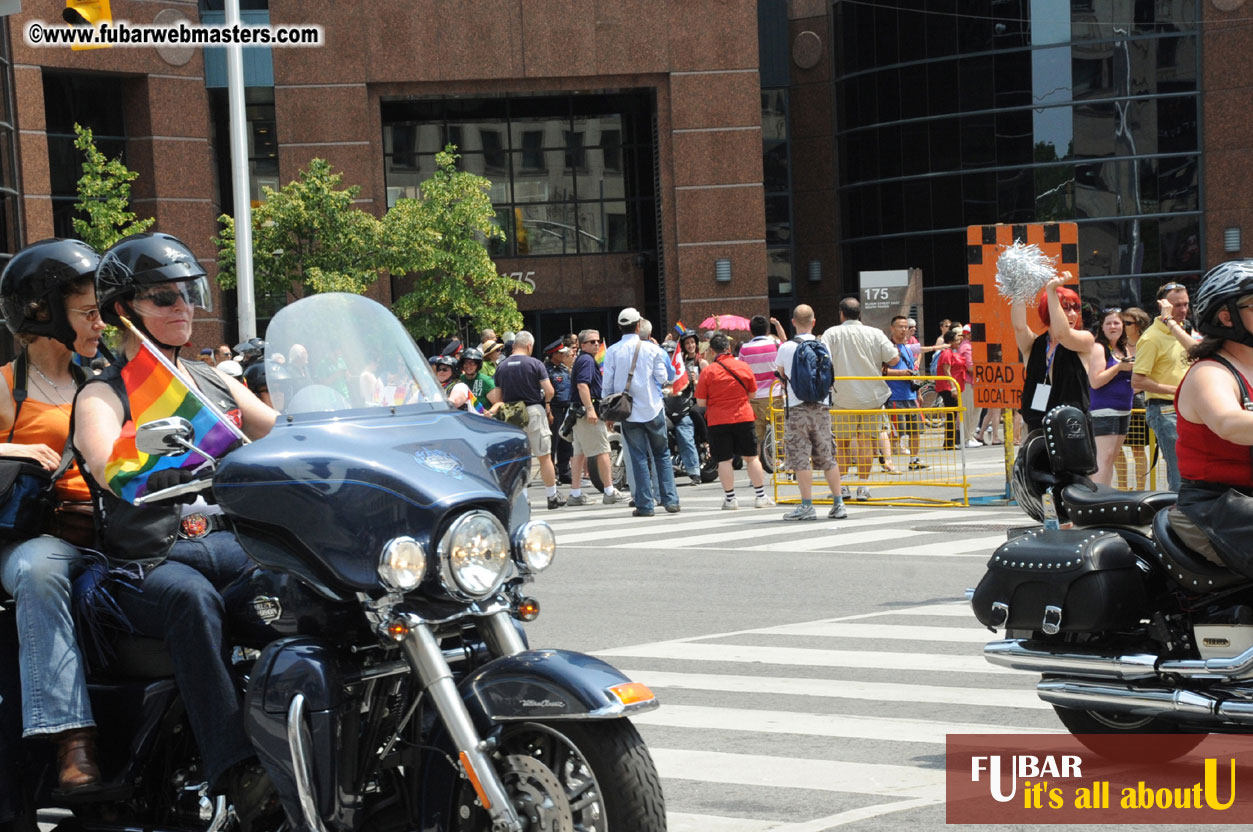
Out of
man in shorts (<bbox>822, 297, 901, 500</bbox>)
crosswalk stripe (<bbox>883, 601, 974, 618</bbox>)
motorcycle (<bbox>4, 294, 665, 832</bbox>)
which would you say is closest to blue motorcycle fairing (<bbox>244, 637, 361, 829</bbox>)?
motorcycle (<bbox>4, 294, 665, 832</bbox>)

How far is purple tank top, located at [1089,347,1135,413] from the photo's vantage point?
13219 millimetres

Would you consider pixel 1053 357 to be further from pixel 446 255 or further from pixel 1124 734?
pixel 446 255

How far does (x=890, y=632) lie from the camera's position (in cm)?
Answer: 938

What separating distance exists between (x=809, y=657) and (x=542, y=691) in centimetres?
506

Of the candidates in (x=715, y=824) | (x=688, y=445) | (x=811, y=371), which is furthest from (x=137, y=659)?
(x=688, y=445)

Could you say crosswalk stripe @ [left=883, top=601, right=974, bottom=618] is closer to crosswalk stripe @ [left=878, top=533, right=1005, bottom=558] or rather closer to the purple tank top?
crosswalk stripe @ [left=878, top=533, right=1005, bottom=558]

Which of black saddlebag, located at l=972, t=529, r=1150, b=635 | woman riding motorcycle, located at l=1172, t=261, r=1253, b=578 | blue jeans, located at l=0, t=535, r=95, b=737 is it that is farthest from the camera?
black saddlebag, located at l=972, t=529, r=1150, b=635

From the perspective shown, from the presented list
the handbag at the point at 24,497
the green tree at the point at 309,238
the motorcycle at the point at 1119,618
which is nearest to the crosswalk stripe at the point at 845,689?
the motorcycle at the point at 1119,618

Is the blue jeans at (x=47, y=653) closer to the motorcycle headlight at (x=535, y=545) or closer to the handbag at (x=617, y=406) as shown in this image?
the motorcycle headlight at (x=535, y=545)

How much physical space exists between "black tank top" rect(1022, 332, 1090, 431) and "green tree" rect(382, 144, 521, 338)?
27750 millimetres

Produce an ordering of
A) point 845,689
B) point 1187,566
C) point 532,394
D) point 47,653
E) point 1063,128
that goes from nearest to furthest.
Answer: point 47,653
point 1187,566
point 845,689
point 532,394
point 1063,128

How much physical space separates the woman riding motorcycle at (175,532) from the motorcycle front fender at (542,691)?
0.83 meters

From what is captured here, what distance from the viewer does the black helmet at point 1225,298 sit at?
19.2ft

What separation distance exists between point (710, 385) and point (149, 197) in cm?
2606
